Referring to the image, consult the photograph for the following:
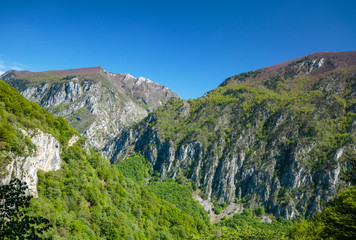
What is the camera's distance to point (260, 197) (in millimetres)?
189500

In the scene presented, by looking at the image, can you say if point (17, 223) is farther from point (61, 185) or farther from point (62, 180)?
point (62, 180)

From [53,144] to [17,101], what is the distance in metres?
15.4

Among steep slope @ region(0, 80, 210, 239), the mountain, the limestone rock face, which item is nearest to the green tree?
the mountain

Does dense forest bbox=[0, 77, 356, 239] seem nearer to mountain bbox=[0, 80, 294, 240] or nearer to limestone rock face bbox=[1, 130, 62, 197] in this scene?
mountain bbox=[0, 80, 294, 240]

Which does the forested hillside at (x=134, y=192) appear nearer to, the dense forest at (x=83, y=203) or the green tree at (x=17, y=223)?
the green tree at (x=17, y=223)

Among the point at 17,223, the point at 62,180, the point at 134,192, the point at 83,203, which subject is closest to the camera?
the point at 17,223

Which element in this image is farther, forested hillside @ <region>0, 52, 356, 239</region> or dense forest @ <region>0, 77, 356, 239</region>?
forested hillside @ <region>0, 52, 356, 239</region>

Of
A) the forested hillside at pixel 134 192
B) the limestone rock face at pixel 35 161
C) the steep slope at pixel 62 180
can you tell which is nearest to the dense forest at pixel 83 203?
the steep slope at pixel 62 180

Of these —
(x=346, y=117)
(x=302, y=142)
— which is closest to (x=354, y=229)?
(x=302, y=142)

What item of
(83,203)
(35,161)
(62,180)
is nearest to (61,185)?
(62,180)

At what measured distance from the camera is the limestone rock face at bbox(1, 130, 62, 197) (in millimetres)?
36844

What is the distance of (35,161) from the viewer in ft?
153

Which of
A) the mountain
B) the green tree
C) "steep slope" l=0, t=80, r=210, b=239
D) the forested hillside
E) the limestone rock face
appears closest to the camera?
the green tree

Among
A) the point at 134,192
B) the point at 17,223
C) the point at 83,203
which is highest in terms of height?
the point at 17,223
